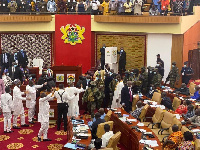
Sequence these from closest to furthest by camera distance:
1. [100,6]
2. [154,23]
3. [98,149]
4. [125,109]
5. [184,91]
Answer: [98,149] < [125,109] < [184,91] < [154,23] < [100,6]

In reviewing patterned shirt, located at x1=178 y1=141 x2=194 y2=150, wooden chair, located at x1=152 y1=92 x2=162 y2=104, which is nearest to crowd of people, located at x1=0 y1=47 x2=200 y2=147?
patterned shirt, located at x1=178 y1=141 x2=194 y2=150

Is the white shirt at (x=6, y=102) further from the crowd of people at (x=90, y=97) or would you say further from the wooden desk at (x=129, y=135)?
the wooden desk at (x=129, y=135)

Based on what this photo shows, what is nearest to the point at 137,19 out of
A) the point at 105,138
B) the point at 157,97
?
the point at 157,97

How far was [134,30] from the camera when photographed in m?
20.8

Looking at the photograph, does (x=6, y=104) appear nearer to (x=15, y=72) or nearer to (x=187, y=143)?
(x=15, y=72)

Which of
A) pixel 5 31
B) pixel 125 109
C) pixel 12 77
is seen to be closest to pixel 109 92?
pixel 125 109

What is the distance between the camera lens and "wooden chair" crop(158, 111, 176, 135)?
1124 centimetres

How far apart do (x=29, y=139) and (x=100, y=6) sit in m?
11.3

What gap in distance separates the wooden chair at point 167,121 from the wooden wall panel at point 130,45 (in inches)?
392

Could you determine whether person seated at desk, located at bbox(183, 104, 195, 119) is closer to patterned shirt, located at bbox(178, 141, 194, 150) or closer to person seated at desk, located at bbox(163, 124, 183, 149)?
person seated at desk, located at bbox(163, 124, 183, 149)

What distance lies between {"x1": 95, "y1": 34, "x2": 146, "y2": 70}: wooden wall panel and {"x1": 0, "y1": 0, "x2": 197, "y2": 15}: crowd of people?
157cm

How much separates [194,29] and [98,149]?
48.9 ft

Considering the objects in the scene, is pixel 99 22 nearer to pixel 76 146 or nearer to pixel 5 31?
pixel 5 31

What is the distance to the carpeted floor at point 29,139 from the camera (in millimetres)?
11576
